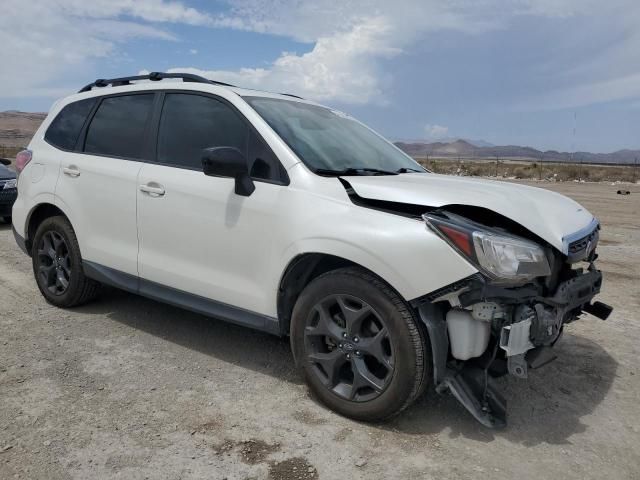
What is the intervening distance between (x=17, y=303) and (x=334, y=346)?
346 centimetres

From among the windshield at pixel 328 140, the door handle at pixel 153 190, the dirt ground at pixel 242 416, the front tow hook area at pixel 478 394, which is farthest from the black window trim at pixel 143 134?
the front tow hook area at pixel 478 394

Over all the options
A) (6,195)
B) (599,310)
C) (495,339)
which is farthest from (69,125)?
(6,195)

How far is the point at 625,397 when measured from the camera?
3559 millimetres

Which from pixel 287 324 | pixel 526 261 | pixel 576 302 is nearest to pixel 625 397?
pixel 576 302

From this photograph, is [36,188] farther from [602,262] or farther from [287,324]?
[602,262]

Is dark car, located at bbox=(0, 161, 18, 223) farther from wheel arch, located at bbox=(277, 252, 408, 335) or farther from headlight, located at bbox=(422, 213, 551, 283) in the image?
headlight, located at bbox=(422, 213, 551, 283)

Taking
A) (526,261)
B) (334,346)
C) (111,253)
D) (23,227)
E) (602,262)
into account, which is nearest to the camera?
(526,261)

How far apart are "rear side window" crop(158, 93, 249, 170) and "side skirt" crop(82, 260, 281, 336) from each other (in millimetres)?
921

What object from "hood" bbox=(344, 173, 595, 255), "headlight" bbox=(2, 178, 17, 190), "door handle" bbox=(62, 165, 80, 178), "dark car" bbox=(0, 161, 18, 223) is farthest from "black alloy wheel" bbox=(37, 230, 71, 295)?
"headlight" bbox=(2, 178, 17, 190)

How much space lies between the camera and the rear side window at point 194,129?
370 centimetres

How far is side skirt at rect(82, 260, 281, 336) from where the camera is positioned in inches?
138

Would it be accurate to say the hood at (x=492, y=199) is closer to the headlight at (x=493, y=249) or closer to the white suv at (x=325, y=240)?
the white suv at (x=325, y=240)

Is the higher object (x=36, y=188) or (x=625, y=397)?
(x=36, y=188)

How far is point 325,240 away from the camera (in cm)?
310
